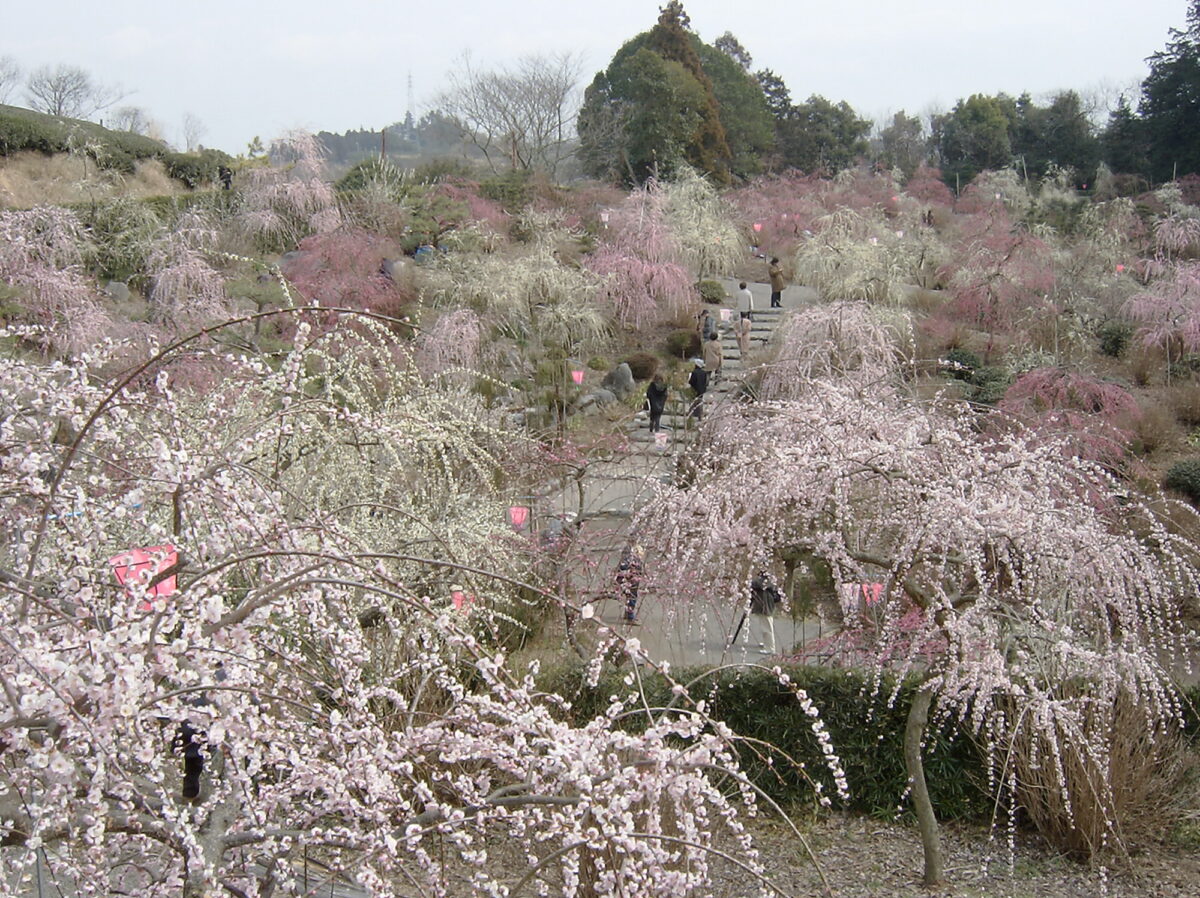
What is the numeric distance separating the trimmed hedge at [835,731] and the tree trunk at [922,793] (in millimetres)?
646

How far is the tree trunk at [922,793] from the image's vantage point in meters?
4.22

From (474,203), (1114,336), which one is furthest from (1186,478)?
(474,203)

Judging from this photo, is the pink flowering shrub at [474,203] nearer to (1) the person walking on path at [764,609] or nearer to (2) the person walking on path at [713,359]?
(2) the person walking on path at [713,359]

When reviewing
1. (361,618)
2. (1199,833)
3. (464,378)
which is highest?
(464,378)

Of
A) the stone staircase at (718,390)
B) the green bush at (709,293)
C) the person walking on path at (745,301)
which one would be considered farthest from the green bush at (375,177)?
the stone staircase at (718,390)

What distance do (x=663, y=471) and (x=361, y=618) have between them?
162 inches

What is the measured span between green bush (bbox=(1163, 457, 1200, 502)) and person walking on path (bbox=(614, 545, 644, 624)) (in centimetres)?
608

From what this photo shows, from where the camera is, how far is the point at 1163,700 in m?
4.51

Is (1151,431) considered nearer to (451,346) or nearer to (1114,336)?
(1114,336)

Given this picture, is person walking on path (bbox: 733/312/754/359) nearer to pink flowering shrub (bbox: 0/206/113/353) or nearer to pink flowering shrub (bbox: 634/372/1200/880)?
pink flowering shrub (bbox: 0/206/113/353)

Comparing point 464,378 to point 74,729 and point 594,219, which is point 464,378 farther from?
point 594,219

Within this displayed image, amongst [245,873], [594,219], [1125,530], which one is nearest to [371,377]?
[245,873]

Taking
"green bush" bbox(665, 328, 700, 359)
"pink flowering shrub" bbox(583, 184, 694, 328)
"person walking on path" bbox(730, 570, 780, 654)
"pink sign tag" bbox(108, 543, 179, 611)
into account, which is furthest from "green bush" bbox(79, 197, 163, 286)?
"pink sign tag" bbox(108, 543, 179, 611)

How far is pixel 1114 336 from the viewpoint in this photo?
12812 mm
